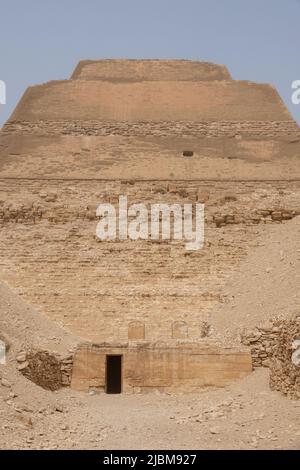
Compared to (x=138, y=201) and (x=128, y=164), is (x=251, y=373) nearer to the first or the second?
(x=138, y=201)

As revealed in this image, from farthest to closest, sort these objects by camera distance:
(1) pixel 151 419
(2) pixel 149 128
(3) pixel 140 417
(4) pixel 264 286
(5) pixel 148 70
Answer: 1. (5) pixel 148 70
2. (2) pixel 149 128
3. (4) pixel 264 286
4. (3) pixel 140 417
5. (1) pixel 151 419

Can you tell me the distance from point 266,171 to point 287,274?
6000 millimetres

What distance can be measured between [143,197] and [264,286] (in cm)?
476

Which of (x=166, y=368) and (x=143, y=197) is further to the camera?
(x=143, y=197)

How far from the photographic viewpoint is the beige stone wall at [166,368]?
11.7 meters

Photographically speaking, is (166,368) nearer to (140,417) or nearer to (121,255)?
(140,417)

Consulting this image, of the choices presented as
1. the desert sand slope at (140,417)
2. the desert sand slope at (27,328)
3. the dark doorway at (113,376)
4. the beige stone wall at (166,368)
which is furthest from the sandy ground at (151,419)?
the desert sand slope at (27,328)

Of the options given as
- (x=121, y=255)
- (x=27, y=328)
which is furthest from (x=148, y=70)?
(x=27, y=328)

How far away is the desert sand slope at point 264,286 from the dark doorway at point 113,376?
180cm

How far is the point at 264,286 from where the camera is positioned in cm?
1498

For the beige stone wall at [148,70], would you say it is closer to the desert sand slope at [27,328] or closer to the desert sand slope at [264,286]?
the desert sand slope at [264,286]

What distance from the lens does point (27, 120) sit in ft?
73.6
